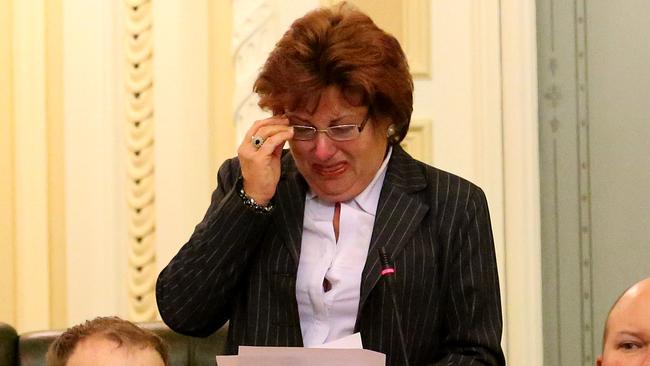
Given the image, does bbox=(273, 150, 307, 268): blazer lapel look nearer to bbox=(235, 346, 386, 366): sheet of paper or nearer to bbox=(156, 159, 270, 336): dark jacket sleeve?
bbox=(156, 159, 270, 336): dark jacket sleeve

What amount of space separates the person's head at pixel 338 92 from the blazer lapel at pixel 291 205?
2.2 inches

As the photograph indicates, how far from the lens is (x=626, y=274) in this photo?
3947mm

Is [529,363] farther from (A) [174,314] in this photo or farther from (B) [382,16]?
(A) [174,314]

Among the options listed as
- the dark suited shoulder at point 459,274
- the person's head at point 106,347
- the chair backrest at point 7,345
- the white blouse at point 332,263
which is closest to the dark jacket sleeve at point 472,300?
the dark suited shoulder at point 459,274

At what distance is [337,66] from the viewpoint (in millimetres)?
2357

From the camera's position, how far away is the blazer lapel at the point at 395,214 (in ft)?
7.73

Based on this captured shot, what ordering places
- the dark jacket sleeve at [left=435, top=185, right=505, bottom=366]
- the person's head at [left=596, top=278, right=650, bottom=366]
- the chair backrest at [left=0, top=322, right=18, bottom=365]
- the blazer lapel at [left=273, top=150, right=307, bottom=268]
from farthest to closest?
the chair backrest at [left=0, top=322, right=18, bottom=365] → the blazer lapel at [left=273, top=150, right=307, bottom=268] → the dark jacket sleeve at [left=435, top=185, right=505, bottom=366] → the person's head at [left=596, top=278, right=650, bottom=366]

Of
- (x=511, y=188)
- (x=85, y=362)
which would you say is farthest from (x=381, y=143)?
(x=511, y=188)

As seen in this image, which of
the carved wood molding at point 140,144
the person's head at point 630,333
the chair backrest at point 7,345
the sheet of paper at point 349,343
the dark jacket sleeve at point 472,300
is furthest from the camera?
the carved wood molding at point 140,144

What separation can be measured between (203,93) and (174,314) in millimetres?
1795

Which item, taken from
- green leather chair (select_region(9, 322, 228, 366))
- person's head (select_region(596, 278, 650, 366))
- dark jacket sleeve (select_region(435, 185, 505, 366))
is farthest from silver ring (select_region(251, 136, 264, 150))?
person's head (select_region(596, 278, 650, 366))

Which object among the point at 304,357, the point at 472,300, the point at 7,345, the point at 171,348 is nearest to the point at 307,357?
the point at 304,357

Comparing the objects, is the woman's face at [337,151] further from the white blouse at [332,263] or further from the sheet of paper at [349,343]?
the sheet of paper at [349,343]

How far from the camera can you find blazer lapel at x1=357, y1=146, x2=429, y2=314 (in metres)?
2.36
